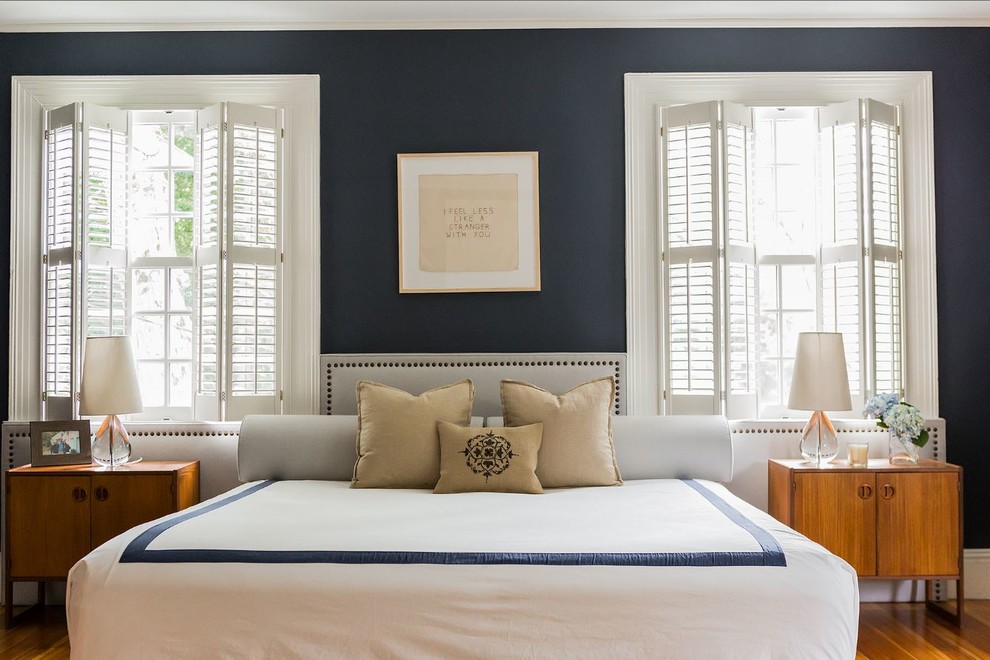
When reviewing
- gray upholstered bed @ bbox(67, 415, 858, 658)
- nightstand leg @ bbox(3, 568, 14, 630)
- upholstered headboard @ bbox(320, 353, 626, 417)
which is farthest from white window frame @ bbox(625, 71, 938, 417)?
nightstand leg @ bbox(3, 568, 14, 630)

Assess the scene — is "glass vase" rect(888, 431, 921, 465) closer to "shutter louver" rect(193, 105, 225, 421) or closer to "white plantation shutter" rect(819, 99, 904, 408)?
"white plantation shutter" rect(819, 99, 904, 408)

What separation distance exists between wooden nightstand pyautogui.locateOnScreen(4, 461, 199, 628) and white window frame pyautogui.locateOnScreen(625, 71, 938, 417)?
240cm

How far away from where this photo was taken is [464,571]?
1.96 m

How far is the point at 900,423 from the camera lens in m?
3.26

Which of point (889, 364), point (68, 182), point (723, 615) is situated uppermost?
point (68, 182)

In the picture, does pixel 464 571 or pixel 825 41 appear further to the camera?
pixel 825 41

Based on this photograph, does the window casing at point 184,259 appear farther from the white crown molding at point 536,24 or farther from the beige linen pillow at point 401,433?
the beige linen pillow at point 401,433

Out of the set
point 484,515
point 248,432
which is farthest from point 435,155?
point 484,515

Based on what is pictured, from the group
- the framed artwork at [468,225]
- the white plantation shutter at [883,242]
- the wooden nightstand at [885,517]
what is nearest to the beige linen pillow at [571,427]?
the framed artwork at [468,225]

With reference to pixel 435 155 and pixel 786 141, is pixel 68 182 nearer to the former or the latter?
pixel 435 155

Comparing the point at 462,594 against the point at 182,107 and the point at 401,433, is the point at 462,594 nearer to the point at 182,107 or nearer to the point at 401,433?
the point at 401,433

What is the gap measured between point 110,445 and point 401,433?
1.39m

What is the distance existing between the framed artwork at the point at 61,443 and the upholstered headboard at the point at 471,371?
1115mm

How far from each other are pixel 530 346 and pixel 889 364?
182cm
